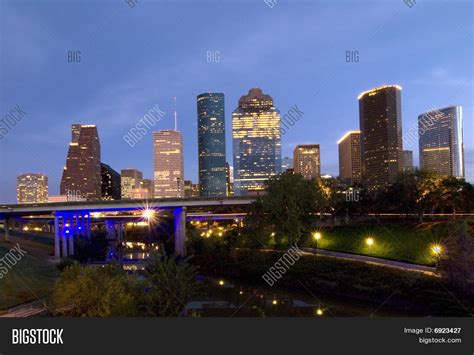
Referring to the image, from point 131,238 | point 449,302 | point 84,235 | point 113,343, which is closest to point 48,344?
point 113,343

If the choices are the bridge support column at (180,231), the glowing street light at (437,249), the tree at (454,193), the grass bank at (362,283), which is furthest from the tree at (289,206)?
the bridge support column at (180,231)

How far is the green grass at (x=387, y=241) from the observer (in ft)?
119

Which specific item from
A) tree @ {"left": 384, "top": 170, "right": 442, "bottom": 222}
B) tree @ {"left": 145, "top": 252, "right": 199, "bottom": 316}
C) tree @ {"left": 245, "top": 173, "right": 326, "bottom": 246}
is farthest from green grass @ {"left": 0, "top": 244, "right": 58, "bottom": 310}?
tree @ {"left": 384, "top": 170, "right": 442, "bottom": 222}

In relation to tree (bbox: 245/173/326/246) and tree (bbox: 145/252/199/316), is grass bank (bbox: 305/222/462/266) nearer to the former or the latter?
tree (bbox: 245/173/326/246)

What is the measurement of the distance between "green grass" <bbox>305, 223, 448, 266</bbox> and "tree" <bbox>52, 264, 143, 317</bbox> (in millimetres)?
26772

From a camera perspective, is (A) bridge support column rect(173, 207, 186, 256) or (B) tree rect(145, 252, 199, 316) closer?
(B) tree rect(145, 252, 199, 316)

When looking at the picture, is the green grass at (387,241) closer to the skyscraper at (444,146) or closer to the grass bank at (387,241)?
the grass bank at (387,241)

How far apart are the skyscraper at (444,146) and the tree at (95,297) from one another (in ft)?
548

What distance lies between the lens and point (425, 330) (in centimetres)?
1131

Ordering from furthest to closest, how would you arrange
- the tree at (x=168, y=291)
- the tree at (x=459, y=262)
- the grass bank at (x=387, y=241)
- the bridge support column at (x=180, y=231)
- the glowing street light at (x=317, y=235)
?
the bridge support column at (x=180, y=231) → the glowing street light at (x=317, y=235) → the grass bank at (x=387, y=241) → the tree at (x=459, y=262) → the tree at (x=168, y=291)

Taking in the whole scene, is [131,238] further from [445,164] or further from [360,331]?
[445,164]

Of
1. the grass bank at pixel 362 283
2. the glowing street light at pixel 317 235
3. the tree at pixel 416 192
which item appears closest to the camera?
the grass bank at pixel 362 283

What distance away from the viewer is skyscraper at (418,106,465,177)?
534ft

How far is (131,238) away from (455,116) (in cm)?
13384
